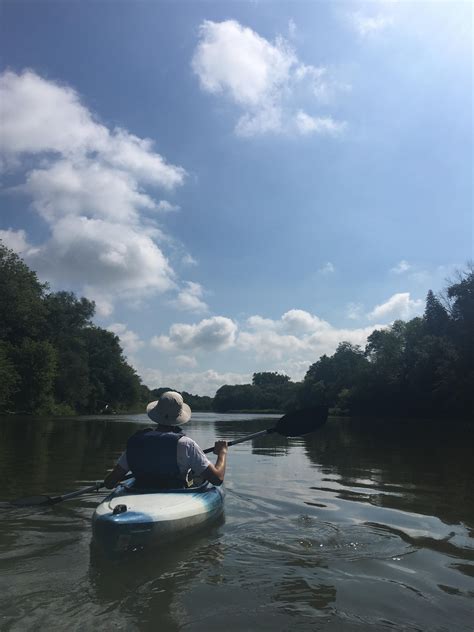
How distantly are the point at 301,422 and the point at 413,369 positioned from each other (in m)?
49.4

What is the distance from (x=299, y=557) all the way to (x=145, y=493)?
1745 millimetres

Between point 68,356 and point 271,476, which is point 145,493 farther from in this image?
point 68,356

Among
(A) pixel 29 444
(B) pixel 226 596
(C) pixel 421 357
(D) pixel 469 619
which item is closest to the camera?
(D) pixel 469 619

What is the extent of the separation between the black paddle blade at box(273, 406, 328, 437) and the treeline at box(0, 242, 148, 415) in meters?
35.5

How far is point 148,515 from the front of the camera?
4.68 metres

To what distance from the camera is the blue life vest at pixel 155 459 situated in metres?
5.36

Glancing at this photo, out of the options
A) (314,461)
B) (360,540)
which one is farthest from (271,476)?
(360,540)

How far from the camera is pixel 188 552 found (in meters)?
4.79

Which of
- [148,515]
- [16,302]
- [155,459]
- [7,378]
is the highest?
[16,302]

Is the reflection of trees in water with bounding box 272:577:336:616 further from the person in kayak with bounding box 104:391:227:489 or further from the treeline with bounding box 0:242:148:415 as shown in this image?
the treeline with bounding box 0:242:148:415

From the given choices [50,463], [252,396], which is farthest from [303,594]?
[252,396]

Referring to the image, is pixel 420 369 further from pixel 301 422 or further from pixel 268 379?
pixel 268 379

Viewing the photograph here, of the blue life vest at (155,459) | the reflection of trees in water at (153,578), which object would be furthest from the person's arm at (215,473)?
the reflection of trees in water at (153,578)

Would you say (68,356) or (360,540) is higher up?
(68,356)
